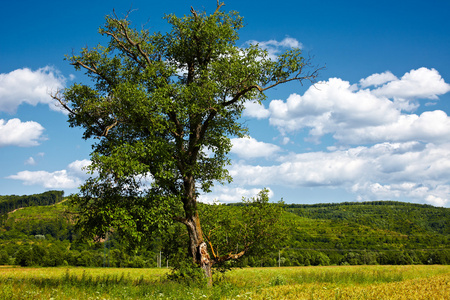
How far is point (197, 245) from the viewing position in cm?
1959

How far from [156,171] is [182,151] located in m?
2.54

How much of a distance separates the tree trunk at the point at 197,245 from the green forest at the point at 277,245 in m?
1.48

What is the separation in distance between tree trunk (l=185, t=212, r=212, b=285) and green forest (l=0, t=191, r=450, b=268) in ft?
4.85

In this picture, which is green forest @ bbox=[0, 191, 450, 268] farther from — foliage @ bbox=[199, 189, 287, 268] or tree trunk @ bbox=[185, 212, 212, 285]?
tree trunk @ bbox=[185, 212, 212, 285]

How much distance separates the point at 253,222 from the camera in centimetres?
2081

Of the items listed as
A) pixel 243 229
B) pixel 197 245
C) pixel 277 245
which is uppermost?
pixel 243 229

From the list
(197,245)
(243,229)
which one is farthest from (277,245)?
(197,245)

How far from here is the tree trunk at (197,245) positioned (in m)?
19.3

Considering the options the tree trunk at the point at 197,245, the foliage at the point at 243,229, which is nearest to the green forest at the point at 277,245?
the foliage at the point at 243,229

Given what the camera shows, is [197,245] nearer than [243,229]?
Yes

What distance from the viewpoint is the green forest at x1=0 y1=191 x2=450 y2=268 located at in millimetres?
21578

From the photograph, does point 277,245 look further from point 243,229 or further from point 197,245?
point 197,245

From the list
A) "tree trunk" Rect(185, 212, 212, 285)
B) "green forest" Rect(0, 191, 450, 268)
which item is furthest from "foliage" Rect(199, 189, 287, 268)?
"tree trunk" Rect(185, 212, 212, 285)

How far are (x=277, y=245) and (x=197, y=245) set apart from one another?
512cm
